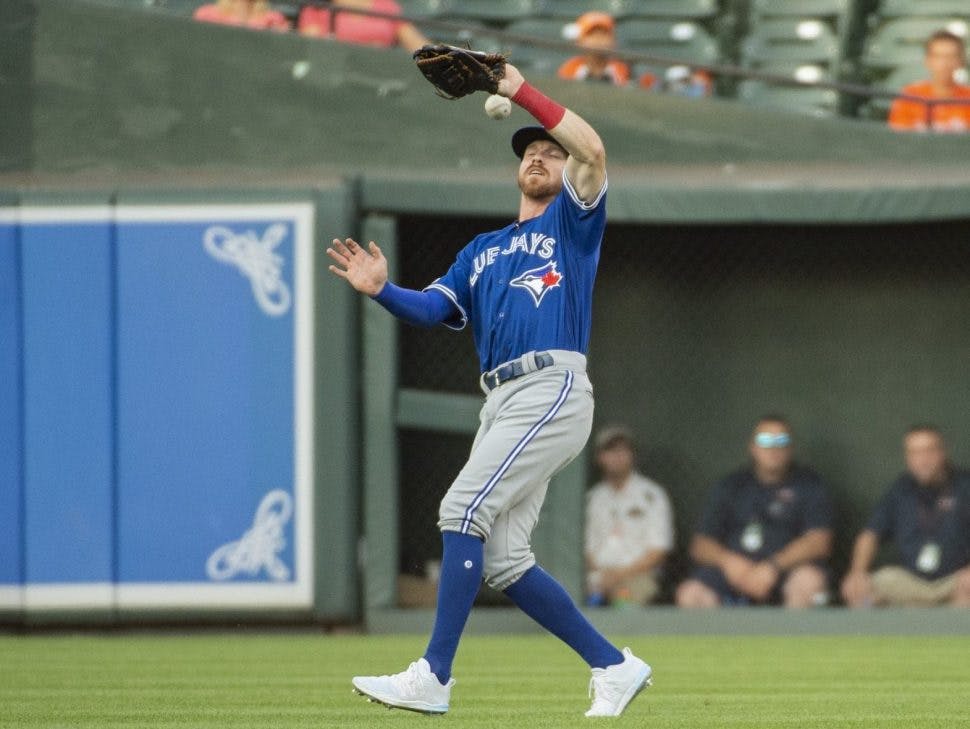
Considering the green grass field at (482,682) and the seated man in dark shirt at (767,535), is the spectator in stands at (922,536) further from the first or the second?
the green grass field at (482,682)

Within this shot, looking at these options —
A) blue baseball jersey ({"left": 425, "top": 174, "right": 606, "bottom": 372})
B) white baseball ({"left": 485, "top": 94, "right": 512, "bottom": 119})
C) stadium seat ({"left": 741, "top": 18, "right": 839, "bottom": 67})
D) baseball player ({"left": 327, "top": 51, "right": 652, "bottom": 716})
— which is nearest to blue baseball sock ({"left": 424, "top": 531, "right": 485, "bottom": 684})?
baseball player ({"left": 327, "top": 51, "right": 652, "bottom": 716})

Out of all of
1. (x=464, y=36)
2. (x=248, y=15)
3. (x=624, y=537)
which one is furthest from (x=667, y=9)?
(x=624, y=537)

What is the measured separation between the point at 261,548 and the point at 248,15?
3172 millimetres

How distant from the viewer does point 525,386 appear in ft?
16.6

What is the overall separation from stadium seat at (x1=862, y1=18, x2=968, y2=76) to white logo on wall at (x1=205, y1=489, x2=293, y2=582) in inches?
183

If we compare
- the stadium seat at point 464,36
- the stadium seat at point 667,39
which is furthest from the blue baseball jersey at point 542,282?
the stadium seat at point 667,39

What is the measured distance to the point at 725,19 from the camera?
11297 mm

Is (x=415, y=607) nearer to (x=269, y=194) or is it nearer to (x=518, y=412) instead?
(x=269, y=194)

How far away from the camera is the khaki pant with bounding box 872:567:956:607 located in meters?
9.64

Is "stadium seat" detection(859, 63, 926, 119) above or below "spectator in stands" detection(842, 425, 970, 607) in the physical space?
above

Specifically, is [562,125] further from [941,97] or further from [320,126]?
[941,97]

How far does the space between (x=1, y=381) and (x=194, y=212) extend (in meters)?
1.44

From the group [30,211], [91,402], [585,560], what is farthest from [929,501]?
[30,211]

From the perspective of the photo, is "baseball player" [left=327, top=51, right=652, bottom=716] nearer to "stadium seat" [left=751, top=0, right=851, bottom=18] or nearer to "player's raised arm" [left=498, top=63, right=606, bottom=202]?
"player's raised arm" [left=498, top=63, right=606, bottom=202]
